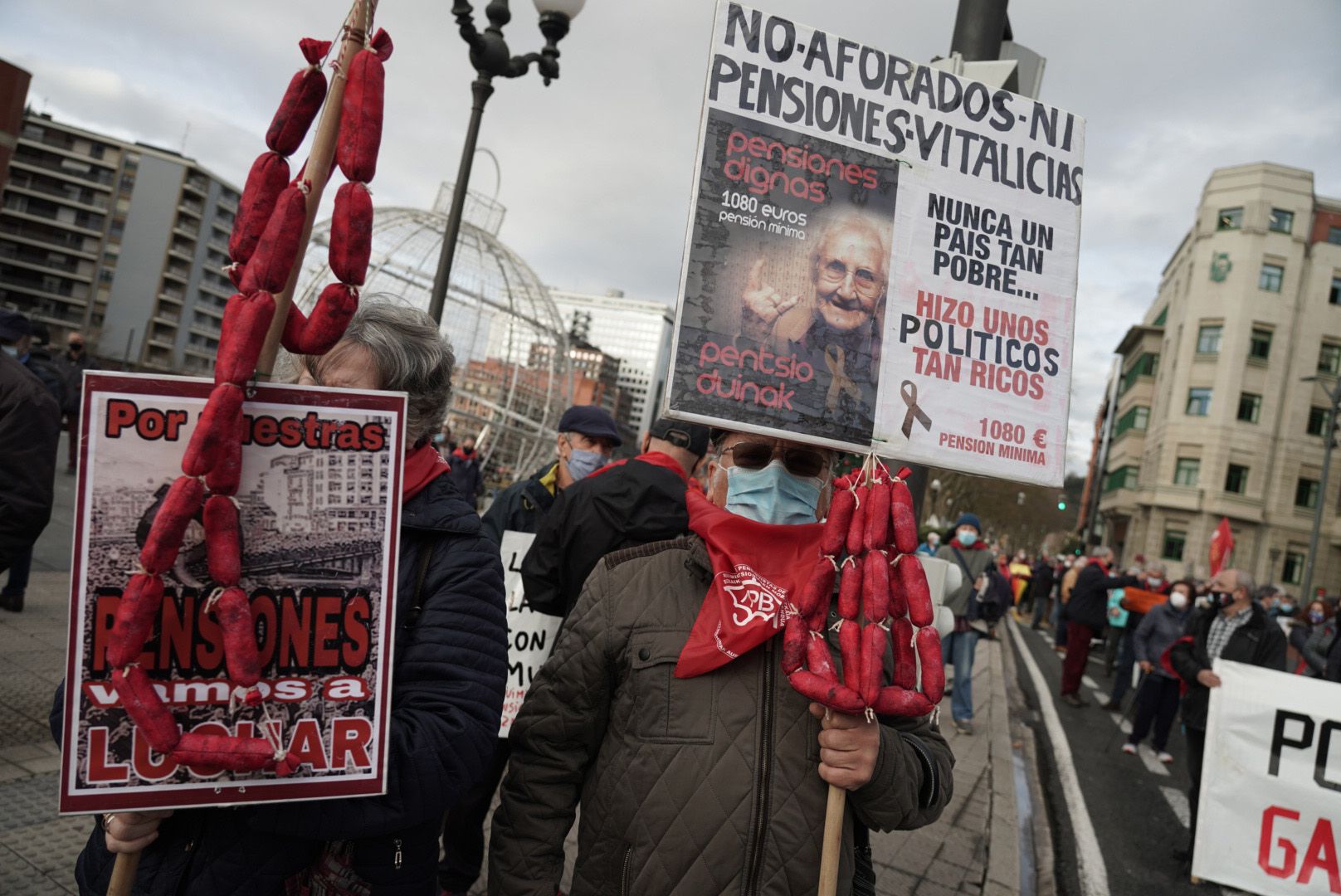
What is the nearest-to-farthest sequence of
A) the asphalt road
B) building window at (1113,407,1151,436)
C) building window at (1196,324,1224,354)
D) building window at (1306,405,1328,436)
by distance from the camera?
1. the asphalt road
2. building window at (1306,405,1328,436)
3. building window at (1196,324,1224,354)
4. building window at (1113,407,1151,436)

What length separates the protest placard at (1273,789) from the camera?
485cm

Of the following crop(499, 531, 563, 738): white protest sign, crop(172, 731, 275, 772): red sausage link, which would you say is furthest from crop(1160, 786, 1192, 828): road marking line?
crop(172, 731, 275, 772): red sausage link

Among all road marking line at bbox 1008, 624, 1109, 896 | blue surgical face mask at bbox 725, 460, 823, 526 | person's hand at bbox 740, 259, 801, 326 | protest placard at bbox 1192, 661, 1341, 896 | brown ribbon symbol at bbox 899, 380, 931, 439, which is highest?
person's hand at bbox 740, 259, 801, 326

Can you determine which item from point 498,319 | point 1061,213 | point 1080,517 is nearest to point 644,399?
point 1080,517

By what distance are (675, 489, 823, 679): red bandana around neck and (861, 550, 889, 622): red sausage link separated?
0.17 m

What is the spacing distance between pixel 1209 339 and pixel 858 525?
5232 cm

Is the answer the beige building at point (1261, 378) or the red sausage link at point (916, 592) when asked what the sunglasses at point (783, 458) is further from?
the beige building at point (1261, 378)

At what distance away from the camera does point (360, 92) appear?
58.7 inches

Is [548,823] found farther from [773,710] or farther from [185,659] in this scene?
[185,659]

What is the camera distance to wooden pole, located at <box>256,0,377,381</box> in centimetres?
144

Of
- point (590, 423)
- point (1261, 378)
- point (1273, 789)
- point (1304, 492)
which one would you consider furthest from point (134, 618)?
point (1304, 492)

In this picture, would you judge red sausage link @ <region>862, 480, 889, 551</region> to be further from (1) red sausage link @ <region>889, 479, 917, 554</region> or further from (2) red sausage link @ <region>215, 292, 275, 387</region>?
(2) red sausage link @ <region>215, 292, 275, 387</region>

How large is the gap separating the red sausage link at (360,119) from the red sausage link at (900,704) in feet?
4.61

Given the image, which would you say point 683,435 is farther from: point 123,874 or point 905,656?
point 123,874
